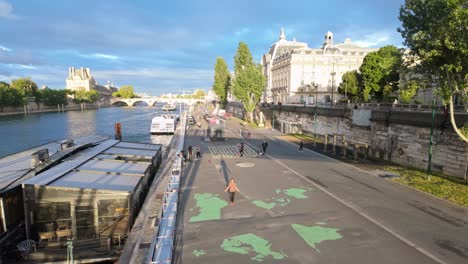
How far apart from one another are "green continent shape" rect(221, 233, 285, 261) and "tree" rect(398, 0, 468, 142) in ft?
48.5

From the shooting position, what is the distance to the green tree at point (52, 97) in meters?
130

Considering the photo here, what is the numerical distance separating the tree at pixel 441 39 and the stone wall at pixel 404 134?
479 cm

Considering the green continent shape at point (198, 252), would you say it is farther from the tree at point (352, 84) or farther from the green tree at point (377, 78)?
the tree at point (352, 84)

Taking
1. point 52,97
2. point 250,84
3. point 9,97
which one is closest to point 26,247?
point 250,84

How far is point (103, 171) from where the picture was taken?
59.6ft

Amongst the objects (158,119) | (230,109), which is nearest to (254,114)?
(158,119)

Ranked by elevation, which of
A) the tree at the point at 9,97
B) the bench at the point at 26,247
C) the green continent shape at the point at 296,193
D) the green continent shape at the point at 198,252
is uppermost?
the tree at the point at 9,97

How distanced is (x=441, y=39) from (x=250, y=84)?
4969cm

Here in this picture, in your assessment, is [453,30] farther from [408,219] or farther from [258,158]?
[258,158]

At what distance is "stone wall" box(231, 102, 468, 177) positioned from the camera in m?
22.6

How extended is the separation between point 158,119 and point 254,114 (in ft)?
92.4

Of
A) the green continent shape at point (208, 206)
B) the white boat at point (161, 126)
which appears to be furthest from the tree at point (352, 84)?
the green continent shape at point (208, 206)

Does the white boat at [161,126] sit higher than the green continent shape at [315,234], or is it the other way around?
the white boat at [161,126]

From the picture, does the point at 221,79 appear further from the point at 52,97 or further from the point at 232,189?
the point at 52,97
